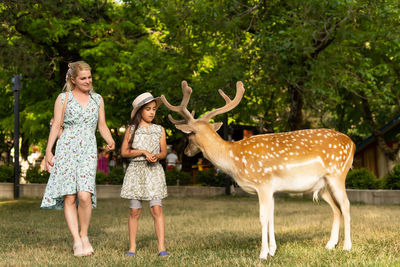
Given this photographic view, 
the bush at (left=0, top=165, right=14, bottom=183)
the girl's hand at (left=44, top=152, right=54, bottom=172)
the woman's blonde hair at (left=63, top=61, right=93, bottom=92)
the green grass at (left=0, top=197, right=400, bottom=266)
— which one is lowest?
the green grass at (left=0, top=197, right=400, bottom=266)

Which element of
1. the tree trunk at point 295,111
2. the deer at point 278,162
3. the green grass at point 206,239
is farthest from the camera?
the tree trunk at point 295,111

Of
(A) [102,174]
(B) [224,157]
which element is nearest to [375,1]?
(B) [224,157]

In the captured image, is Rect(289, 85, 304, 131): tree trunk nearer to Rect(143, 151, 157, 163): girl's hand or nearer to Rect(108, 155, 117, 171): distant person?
Rect(143, 151, 157, 163): girl's hand

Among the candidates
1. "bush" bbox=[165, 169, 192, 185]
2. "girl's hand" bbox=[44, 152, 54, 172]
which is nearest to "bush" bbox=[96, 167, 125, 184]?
"bush" bbox=[165, 169, 192, 185]

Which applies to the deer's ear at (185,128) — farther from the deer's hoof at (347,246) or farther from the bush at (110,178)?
the bush at (110,178)

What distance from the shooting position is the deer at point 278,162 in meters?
5.74

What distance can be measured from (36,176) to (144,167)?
14.0 m

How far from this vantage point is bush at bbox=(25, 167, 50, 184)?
61.2ft

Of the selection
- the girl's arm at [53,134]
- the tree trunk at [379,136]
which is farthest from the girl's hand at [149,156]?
the tree trunk at [379,136]

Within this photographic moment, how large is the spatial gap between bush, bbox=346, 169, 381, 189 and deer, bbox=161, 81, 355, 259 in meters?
9.56

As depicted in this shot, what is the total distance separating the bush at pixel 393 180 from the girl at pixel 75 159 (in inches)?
443

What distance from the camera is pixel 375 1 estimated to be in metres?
12.0

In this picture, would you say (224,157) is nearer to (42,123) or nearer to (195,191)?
(195,191)

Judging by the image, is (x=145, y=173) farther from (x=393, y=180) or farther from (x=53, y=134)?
(x=393, y=180)
